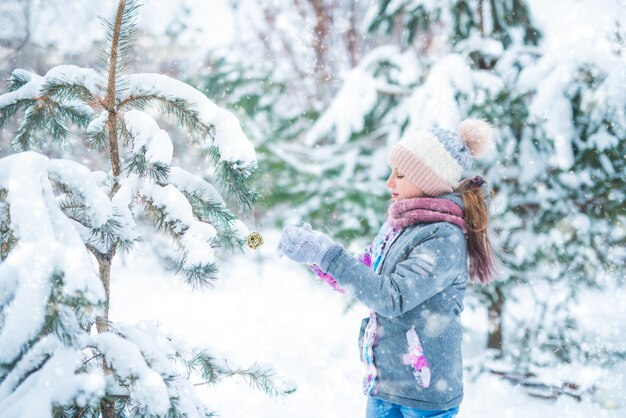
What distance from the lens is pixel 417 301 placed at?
65.9 inches

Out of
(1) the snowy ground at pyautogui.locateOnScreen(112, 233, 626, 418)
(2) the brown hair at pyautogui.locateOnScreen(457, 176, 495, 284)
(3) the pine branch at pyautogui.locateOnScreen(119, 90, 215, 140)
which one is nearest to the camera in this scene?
(3) the pine branch at pyautogui.locateOnScreen(119, 90, 215, 140)

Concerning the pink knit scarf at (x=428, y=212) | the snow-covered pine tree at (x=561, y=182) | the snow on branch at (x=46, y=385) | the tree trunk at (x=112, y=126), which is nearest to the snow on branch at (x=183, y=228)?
the tree trunk at (x=112, y=126)

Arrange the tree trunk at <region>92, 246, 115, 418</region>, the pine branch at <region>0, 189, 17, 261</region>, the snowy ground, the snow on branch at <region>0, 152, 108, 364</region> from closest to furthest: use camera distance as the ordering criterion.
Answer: the snow on branch at <region>0, 152, 108, 364</region> < the pine branch at <region>0, 189, 17, 261</region> < the tree trunk at <region>92, 246, 115, 418</region> < the snowy ground

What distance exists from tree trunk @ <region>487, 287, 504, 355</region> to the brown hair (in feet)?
7.53

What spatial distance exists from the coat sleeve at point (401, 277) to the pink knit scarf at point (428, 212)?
10cm

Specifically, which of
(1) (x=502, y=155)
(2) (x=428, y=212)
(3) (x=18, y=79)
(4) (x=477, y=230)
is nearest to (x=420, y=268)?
(2) (x=428, y=212)

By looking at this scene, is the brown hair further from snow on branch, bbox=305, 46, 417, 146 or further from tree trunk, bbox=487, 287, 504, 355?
tree trunk, bbox=487, 287, 504, 355

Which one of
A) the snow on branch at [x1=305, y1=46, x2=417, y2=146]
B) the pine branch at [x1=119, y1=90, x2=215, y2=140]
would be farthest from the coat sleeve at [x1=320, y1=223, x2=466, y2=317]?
the snow on branch at [x1=305, y1=46, x2=417, y2=146]

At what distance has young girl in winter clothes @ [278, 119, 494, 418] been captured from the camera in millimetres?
1676

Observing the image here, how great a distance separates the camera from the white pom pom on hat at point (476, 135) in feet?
6.62

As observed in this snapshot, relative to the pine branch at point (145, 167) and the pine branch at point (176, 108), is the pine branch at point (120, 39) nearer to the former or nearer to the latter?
the pine branch at point (176, 108)

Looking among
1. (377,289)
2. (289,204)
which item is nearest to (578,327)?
(289,204)

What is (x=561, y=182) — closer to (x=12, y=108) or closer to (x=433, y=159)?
(x=433, y=159)

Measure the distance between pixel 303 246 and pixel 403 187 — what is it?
56 cm
